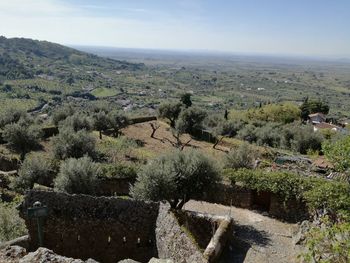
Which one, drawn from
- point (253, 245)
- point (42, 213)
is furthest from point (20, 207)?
point (253, 245)

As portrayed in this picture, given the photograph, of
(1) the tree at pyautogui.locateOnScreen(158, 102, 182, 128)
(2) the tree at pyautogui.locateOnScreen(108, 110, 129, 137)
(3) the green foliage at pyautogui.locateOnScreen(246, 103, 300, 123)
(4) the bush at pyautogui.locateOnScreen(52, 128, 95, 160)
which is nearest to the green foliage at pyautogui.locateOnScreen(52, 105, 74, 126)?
(2) the tree at pyautogui.locateOnScreen(108, 110, 129, 137)

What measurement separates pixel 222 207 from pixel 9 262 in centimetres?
1593

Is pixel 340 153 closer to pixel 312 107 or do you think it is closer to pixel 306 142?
pixel 306 142

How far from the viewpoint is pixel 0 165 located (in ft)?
119

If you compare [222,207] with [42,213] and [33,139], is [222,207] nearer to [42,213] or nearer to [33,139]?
[42,213]

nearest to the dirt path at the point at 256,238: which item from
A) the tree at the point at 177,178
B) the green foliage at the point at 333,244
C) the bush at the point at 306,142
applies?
the tree at the point at 177,178

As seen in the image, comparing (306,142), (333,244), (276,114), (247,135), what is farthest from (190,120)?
(333,244)

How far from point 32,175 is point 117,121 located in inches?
1010

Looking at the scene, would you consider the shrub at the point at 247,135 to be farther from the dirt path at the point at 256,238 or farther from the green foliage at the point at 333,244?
the green foliage at the point at 333,244

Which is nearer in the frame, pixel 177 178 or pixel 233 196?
pixel 177 178

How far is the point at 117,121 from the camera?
53312 millimetres

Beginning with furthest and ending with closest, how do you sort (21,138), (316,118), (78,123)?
(316,118)
(78,123)
(21,138)

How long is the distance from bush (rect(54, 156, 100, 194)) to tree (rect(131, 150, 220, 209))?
304 centimetres

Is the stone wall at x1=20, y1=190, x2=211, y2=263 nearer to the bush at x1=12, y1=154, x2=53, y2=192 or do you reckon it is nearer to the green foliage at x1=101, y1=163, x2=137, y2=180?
the green foliage at x1=101, y1=163, x2=137, y2=180
